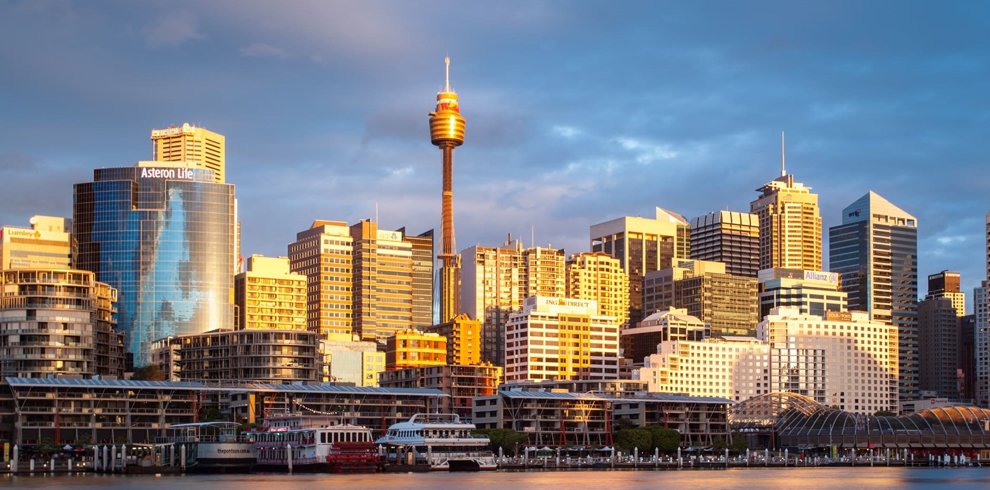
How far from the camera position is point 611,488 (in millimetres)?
180500

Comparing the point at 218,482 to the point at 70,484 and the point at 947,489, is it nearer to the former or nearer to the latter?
the point at 70,484

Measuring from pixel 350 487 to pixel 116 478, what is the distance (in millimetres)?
40860

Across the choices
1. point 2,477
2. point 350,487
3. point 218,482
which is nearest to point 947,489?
point 350,487

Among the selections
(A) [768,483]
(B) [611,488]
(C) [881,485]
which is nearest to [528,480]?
(B) [611,488]

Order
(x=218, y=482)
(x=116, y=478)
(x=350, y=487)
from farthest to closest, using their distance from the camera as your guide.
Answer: (x=116, y=478)
(x=218, y=482)
(x=350, y=487)

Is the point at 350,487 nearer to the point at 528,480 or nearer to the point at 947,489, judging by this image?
the point at 528,480

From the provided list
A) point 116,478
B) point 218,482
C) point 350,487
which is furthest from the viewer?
point 116,478

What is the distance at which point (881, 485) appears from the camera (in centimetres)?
19500

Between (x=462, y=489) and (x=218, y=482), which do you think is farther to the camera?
(x=218, y=482)

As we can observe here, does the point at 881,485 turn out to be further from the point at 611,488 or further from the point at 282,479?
the point at 282,479

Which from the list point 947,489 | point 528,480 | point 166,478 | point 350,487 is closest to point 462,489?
point 350,487

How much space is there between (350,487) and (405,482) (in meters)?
14.5

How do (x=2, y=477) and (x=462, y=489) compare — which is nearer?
(x=462, y=489)

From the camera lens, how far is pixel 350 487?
171 meters
